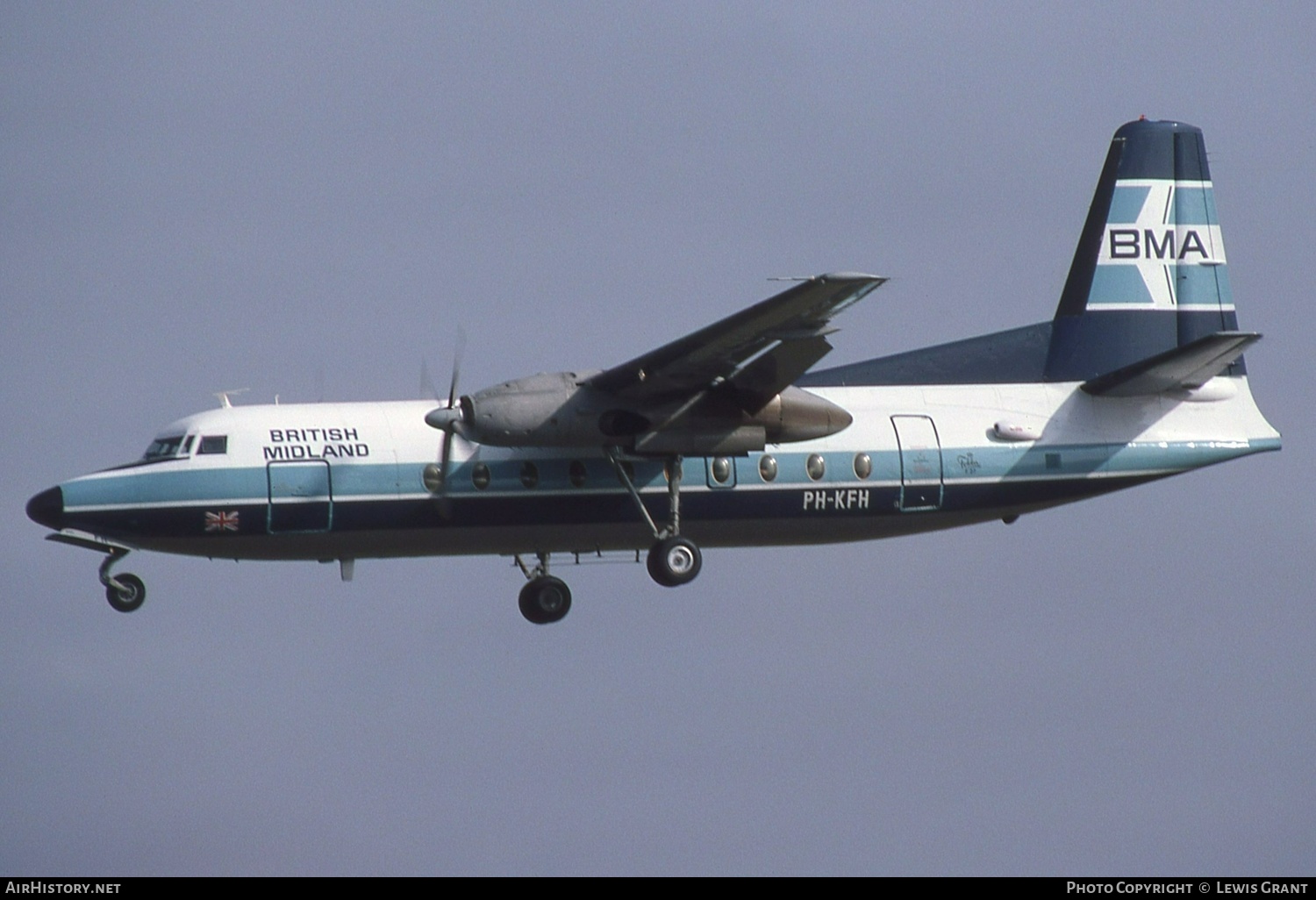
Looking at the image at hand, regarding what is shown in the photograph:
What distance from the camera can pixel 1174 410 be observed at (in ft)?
82.6

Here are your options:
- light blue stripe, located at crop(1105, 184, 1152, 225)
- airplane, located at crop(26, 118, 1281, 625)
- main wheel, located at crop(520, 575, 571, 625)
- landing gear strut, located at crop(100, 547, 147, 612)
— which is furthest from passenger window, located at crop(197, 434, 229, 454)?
light blue stripe, located at crop(1105, 184, 1152, 225)

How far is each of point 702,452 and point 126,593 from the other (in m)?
7.19

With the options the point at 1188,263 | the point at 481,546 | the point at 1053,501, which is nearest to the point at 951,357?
the point at 1053,501

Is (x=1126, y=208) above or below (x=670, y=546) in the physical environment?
above

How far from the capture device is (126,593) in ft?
73.8

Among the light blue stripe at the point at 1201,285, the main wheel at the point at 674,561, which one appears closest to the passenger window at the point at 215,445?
the main wheel at the point at 674,561

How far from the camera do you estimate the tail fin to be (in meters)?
26.5

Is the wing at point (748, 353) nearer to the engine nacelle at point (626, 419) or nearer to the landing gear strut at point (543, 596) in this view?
the engine nacelle at point (626, 419)

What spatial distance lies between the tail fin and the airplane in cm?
11

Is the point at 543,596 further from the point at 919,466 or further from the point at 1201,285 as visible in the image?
the point at 1201,285

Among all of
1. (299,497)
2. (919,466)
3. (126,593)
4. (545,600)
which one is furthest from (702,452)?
(126,593)

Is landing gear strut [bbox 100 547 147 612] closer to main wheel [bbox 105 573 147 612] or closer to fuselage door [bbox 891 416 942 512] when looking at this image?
main wheel [bbox 105 573 147 612]

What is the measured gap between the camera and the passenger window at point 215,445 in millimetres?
22219
